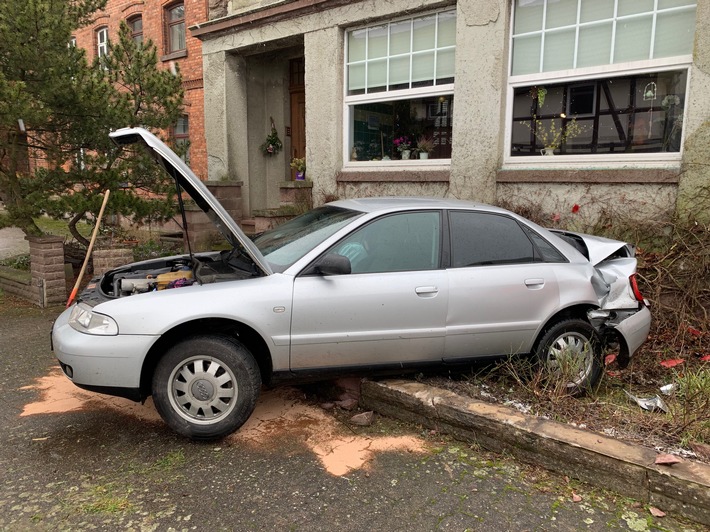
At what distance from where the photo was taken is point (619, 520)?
2873 mm

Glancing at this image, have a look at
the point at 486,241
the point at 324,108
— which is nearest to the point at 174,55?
the point at 324,108

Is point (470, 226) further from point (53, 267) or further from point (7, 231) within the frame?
point (7, 231)

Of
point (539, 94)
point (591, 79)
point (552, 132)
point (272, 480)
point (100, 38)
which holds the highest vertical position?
point (100, 38)

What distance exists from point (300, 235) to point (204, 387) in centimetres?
136

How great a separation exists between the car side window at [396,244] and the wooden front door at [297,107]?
7922 millimetres

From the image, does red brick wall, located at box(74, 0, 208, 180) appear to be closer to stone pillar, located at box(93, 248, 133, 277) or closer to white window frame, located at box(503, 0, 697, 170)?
stone pillar, located at box(93, 248, 133, 277)

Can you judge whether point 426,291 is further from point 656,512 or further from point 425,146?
point 425,146

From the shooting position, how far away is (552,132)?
7.70 meters

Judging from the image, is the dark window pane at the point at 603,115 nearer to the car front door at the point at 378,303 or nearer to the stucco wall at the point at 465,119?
the stucco wall at the point at 465,119

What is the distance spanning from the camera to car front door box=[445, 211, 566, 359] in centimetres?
401

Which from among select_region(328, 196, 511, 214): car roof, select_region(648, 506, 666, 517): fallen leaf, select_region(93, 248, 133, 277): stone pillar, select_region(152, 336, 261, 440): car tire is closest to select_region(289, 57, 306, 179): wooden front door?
select_region(93, 248, 133, 277): stone pillar

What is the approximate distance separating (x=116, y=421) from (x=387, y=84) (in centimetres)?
693

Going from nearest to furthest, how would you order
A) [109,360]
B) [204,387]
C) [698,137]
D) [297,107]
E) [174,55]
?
[109,360] < [204,387] < [698,137] < [297,107] < [174,55]

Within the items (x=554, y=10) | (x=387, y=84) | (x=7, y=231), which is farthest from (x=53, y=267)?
(x=7, y=231)
